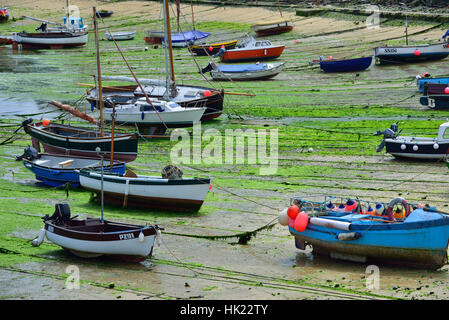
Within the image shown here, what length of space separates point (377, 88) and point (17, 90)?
856 inches

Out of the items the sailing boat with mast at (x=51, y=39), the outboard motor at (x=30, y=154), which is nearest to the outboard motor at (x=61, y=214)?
the outboard motor at (x=30, y=154)

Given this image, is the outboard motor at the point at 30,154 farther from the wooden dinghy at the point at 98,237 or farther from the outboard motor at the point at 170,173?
the wooden dinghy at the point at 98,237

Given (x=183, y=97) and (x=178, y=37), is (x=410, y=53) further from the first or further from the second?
(x=178, y=37)

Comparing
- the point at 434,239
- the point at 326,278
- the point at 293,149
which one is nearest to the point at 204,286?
the point at 326,278

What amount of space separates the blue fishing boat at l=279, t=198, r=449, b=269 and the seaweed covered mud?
0.38m

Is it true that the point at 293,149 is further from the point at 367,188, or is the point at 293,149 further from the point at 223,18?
the point at 223,18

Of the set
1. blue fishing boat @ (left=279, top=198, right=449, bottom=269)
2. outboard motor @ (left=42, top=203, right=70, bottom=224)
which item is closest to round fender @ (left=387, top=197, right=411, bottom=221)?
blue fishing boat @ (left=279, top=198, right=449, bottom=269)

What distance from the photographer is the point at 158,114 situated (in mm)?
37250

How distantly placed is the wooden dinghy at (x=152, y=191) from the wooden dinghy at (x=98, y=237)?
13.5 feet

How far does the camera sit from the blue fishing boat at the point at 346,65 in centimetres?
4772

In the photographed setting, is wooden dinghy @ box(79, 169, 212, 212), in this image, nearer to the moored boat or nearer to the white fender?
the moored boat

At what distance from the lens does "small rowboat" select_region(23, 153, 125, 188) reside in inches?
1141


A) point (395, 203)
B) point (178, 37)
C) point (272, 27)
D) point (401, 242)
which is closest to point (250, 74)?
point (272, 27)

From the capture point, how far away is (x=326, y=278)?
65.7ft
